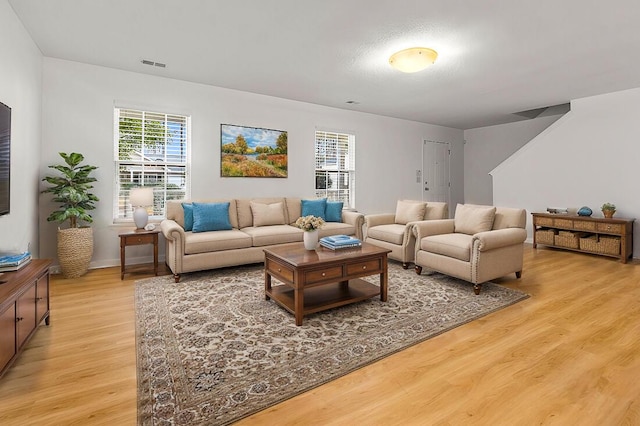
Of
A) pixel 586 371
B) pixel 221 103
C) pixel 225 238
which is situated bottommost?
pixel 586 371

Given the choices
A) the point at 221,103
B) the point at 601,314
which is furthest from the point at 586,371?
the point at 221,103

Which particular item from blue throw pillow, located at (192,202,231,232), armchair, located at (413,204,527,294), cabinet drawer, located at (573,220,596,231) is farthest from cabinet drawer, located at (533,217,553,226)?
blue throw pillow, located at (192,202,231,232)

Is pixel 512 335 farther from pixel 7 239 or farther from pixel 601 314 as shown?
pixel 7 239

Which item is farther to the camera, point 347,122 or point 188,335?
point 347,122

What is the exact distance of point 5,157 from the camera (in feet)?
8.84

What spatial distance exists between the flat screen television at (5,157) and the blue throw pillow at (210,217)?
1865 mm

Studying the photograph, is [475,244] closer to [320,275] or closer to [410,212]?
[410,212]

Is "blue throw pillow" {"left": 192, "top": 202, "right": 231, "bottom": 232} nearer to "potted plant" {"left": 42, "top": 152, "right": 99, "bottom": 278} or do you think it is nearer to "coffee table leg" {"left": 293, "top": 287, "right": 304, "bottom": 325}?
"potted plant" {"left": 42, "top": 152, "right": 99, "bottom": 278}

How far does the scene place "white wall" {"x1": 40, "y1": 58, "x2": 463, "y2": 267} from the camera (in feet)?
13.4

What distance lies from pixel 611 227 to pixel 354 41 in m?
4.72

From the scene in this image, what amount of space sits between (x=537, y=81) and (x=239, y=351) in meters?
5.08

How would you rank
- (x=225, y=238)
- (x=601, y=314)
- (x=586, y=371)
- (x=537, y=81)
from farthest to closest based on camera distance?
(x=537, y=81) → (x=225, y=238) → (x=601, y=314) → (x=586, y=371)

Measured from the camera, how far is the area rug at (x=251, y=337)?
5.88 ft

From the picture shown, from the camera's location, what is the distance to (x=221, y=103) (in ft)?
16.7
